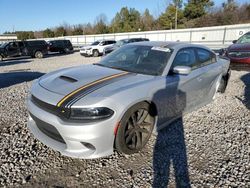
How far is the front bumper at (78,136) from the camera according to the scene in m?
2.43

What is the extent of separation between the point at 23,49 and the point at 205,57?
58.0ft

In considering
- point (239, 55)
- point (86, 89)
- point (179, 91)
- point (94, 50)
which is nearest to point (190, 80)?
point (179, 91)

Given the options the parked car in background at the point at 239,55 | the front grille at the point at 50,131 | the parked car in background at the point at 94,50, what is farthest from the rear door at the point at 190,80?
the parked car in background at the point at 94,50

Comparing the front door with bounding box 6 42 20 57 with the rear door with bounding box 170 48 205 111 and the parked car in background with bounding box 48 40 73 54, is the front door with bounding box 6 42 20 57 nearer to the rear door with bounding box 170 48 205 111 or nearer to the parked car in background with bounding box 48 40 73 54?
the parked car in background with bounding box 48 40 73 54

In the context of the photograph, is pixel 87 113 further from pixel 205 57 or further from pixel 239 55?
pixel 239 55

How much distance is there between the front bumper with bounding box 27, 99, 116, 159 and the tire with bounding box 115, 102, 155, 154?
0.55 ft

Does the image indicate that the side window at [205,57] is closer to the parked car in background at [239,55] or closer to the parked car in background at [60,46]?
the parked car in background at [239,55]

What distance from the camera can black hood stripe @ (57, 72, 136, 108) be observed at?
2.50 m

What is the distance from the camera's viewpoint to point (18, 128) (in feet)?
12.7

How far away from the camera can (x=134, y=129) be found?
2986 mm

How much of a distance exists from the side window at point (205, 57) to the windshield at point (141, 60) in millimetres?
1053

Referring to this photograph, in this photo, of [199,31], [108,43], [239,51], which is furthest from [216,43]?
[239,51]

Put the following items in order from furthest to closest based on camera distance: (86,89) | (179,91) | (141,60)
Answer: (141,60) → (179,91) → (86,89)

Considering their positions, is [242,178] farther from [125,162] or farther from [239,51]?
[239,51]
